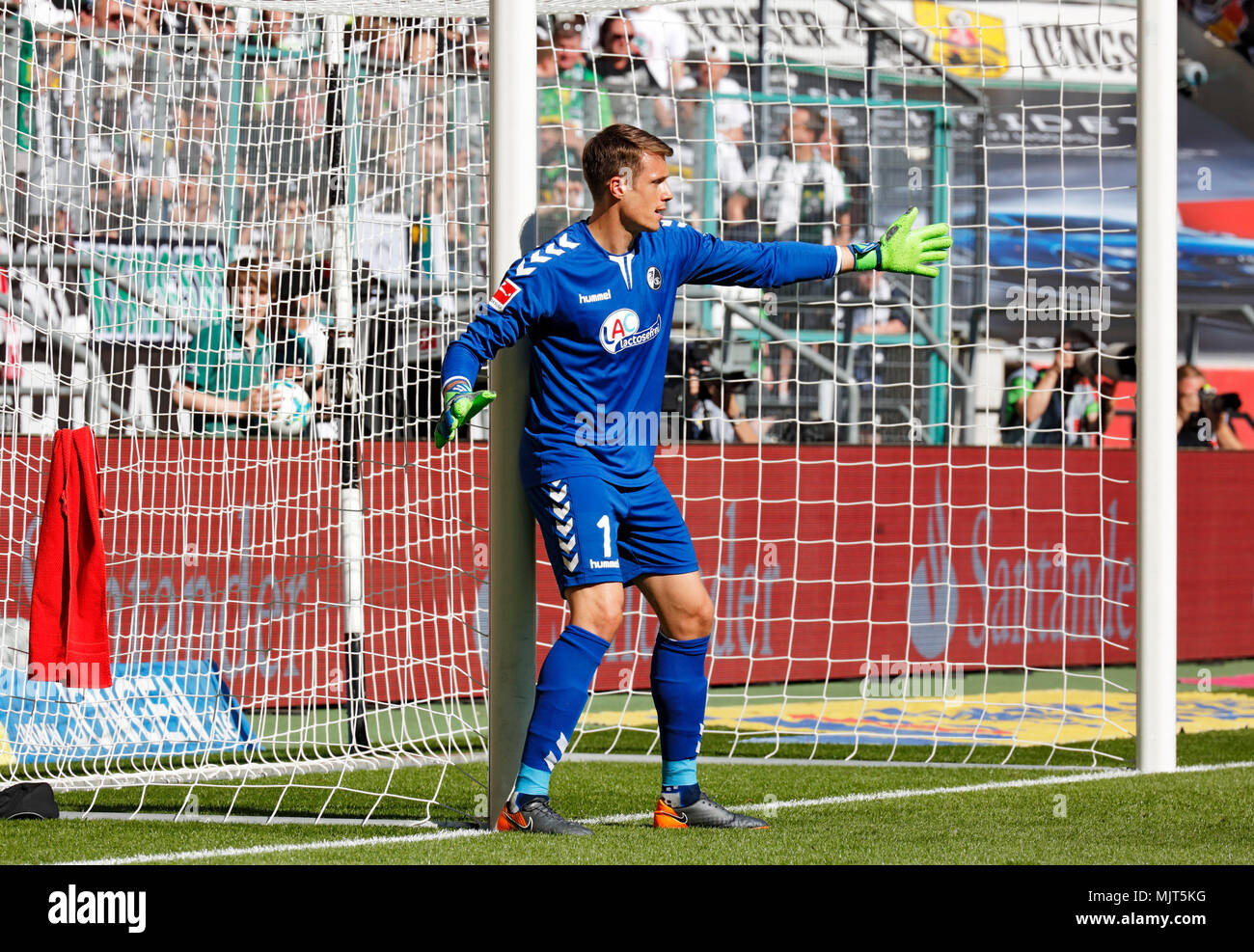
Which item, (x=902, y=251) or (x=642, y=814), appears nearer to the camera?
(x=902, y=251)

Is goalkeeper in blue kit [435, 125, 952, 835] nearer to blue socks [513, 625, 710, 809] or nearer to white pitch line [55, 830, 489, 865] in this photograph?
blue socks [513, 625, 710, 809]

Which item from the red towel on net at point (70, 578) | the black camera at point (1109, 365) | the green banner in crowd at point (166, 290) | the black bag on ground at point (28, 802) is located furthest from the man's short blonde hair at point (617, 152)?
the black camera at point (1109, 365)

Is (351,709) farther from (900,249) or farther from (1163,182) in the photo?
(1163,182)

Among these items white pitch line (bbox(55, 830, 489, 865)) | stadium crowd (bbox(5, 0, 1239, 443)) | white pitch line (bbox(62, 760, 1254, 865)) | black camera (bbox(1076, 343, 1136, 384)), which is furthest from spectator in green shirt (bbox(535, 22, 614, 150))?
white pitch line (bbox(55, 830, 489, 865))

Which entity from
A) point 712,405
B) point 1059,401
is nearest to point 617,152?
point 712,405

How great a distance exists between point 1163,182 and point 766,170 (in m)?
6.04

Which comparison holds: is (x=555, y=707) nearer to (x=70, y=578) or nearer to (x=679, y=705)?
(x=679, y=705)

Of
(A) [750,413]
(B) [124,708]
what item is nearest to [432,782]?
(B) [124,708]

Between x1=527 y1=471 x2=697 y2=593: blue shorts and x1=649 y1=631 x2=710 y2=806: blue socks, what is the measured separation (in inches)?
9.7

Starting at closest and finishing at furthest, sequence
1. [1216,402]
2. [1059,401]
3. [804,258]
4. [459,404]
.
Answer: [459,404], [804,258], [1059,401], [1216,402]

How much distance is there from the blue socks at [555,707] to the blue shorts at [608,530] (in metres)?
0.18

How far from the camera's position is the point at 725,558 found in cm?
941

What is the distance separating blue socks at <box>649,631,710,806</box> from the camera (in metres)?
4.67
